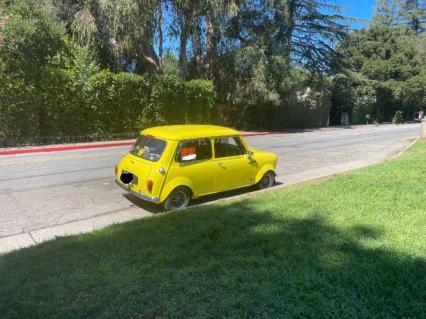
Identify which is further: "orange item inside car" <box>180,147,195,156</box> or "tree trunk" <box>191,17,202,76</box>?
"tree trunk" <box>191,17,202,76</box>

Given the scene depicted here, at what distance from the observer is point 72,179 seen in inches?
383

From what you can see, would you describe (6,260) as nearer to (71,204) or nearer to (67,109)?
(71,204)

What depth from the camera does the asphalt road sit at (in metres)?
6.94

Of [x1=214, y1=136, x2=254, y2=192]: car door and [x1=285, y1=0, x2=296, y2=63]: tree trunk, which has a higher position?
[x1=285, y1=0, x2=296, y2=63]: tree trunk

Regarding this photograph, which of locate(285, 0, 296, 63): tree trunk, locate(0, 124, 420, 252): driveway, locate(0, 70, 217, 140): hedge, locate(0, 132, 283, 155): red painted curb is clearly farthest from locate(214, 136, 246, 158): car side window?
locate(285, 0, 296, 63): tree trunk

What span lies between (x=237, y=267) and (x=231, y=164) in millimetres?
3911

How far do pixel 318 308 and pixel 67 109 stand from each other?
16662 mm

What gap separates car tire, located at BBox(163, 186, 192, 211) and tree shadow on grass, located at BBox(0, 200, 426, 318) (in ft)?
5.37

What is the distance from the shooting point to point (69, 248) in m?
4.66

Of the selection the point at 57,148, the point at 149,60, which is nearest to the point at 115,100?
the point at 57,148

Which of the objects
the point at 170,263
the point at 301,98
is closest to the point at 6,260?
the point at 170,263

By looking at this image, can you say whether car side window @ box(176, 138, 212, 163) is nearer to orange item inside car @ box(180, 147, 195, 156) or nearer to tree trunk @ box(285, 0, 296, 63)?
orange item inside car @ box(180, 147, 195, 156)

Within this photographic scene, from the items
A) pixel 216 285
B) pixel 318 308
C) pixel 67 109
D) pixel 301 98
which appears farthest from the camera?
pixel 301 98

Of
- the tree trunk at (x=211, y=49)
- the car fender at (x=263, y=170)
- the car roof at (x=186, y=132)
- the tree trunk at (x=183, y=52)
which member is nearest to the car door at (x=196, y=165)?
the car roof at (x=186, y=132)
